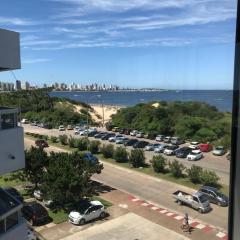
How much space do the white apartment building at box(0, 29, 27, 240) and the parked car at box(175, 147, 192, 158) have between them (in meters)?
8.12

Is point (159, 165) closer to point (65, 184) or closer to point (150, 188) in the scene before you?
point (150, 188)

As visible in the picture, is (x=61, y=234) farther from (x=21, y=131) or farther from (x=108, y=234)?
(x=21, y=131)

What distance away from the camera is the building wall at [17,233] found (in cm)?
171

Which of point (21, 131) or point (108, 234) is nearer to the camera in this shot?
point (21, 131)

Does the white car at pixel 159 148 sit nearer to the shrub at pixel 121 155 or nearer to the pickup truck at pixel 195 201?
the shrub at pixel 121 155

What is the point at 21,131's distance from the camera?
1.96 m

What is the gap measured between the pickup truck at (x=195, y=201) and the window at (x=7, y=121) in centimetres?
426

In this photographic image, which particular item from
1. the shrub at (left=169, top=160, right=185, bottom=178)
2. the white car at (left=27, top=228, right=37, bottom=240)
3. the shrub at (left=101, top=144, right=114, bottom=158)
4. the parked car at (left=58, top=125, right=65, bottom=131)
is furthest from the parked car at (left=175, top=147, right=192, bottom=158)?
the parked car at (left=58, top=125, right=65, bottom=131)

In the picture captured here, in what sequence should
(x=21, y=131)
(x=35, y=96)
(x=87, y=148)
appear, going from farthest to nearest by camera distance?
1. (x=35, y=96)
2. (x=87, y=148)
3. (x=21, y=131)

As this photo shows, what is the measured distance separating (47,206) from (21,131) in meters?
4.04

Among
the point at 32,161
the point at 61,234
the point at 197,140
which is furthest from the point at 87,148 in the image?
the point at 61,234

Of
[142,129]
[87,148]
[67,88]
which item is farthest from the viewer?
[67,88]

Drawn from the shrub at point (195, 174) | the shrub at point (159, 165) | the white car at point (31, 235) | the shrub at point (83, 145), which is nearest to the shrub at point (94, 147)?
the shrub at point (83, 145)

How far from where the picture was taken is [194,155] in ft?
31.0
